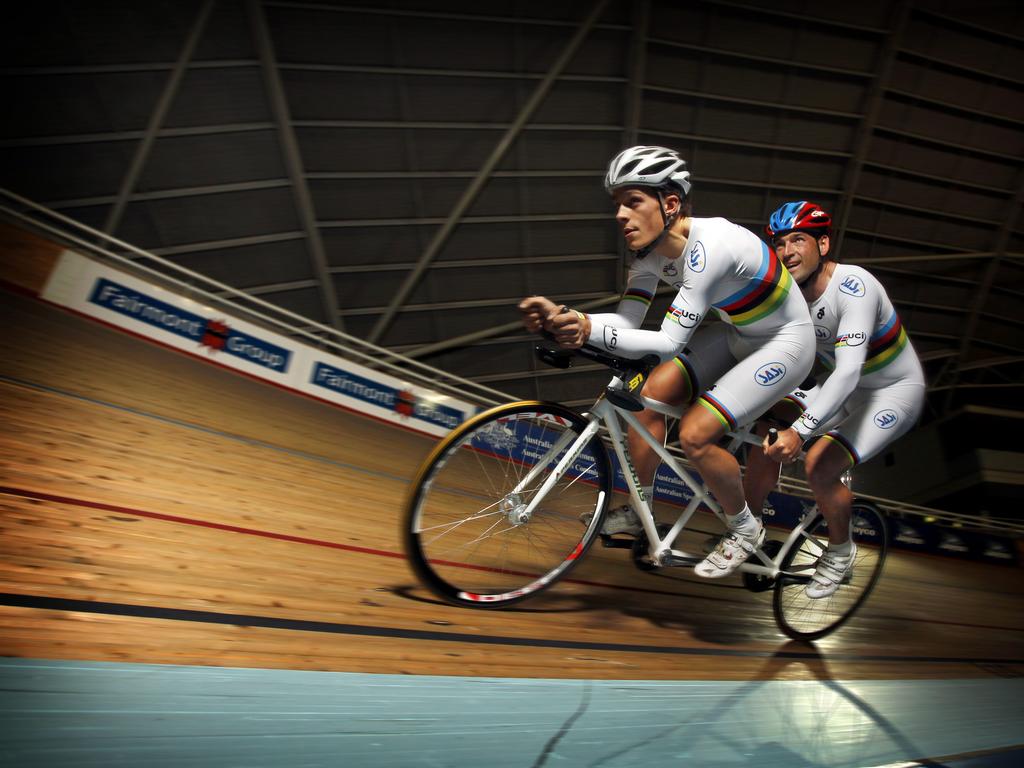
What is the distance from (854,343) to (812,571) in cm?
113

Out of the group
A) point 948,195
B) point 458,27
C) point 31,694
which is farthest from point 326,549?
point 948,195

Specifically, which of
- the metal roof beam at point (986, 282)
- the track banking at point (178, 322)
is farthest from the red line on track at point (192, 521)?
the metal roof beam at point (986, 282)

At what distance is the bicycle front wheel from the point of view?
7.15 ft

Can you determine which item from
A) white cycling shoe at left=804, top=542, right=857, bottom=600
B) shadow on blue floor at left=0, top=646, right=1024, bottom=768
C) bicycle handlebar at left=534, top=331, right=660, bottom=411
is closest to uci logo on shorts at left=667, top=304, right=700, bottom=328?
bicycle handlebar at left=534, top=331, right=660, bottom=411

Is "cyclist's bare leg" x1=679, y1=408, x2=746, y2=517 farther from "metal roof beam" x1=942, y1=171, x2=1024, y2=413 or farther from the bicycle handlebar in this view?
"metal roof beam" x1=942, y1=171, x2=1024, y2=413

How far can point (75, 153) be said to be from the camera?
12.6 meters

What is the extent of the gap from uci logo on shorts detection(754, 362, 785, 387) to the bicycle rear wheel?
1.00 m

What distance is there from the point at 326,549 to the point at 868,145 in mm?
16894

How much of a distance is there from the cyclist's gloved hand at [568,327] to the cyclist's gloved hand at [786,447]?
98 cm

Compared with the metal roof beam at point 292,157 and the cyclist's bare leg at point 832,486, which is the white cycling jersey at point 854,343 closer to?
the cyclist's bare leg at point 832,486

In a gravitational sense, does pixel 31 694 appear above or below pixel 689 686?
below

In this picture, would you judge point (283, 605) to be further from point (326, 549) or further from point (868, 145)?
point (868, 145)

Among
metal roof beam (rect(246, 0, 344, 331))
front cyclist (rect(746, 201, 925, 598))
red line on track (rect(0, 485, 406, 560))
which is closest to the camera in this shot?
red line on track (rect(0, 485, 406, 560))

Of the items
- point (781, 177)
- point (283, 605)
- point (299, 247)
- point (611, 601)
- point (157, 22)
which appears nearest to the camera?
point (283, 605)
